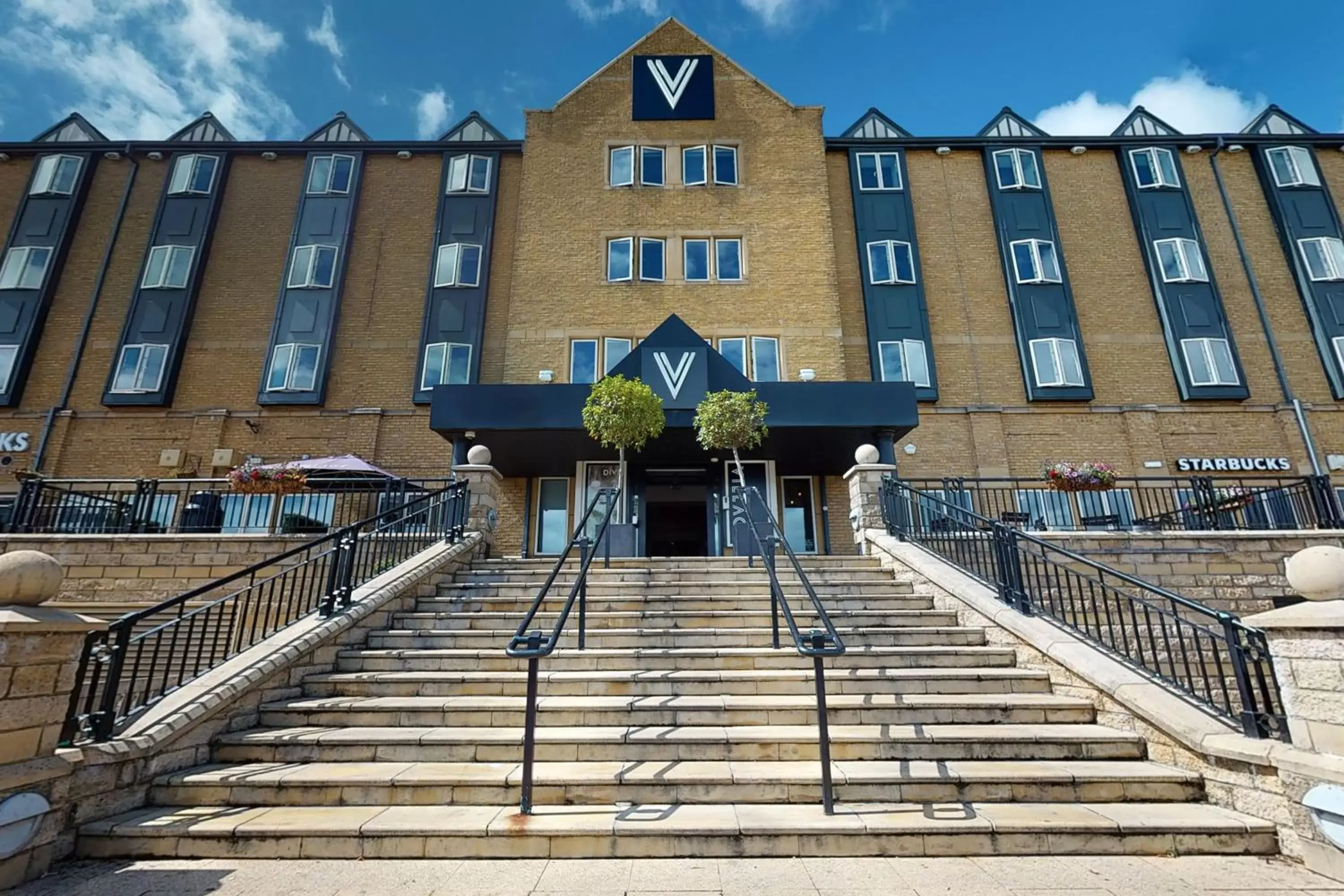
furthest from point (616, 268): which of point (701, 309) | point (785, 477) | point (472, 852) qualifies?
point (472, 852)

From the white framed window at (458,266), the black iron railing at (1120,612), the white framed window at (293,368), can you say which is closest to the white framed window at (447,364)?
the white framed window at (458,266)

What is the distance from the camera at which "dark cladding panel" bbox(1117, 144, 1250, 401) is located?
1570 centimetres

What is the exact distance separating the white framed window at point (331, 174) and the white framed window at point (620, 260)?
345 inches

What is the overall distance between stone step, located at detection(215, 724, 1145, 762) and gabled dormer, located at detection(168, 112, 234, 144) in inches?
865

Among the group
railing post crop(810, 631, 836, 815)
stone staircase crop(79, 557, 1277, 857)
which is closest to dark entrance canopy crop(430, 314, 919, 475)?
stone staircase crop(79, 557, 1277, 857)

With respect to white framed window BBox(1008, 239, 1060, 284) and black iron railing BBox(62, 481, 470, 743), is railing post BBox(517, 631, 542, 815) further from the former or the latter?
white framed window BBox(1008, 239, 1060, 284)

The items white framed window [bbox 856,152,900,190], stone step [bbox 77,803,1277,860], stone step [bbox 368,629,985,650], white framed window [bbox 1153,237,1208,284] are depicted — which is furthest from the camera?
white framed window [bbox 856,152,900,190]

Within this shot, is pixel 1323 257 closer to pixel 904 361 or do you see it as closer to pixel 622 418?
pixel 904 361

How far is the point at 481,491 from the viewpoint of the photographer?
994 centimetres

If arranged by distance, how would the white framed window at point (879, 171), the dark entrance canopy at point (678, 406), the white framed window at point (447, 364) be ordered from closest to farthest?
1. the dark entrance canopy at point (678, 406)
2. the white framed window at point (447, 364)
3. the white framed window at point (879, 171)

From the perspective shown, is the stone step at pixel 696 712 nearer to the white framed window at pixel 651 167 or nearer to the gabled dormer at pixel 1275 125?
the white framed window at pixel 651 167

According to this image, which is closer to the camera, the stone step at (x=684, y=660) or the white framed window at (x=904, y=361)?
the stone step at (x=684, y=660)

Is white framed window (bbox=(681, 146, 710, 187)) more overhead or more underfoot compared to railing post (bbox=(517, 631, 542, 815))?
more overhead

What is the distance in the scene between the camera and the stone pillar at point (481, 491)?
31.9 feet
